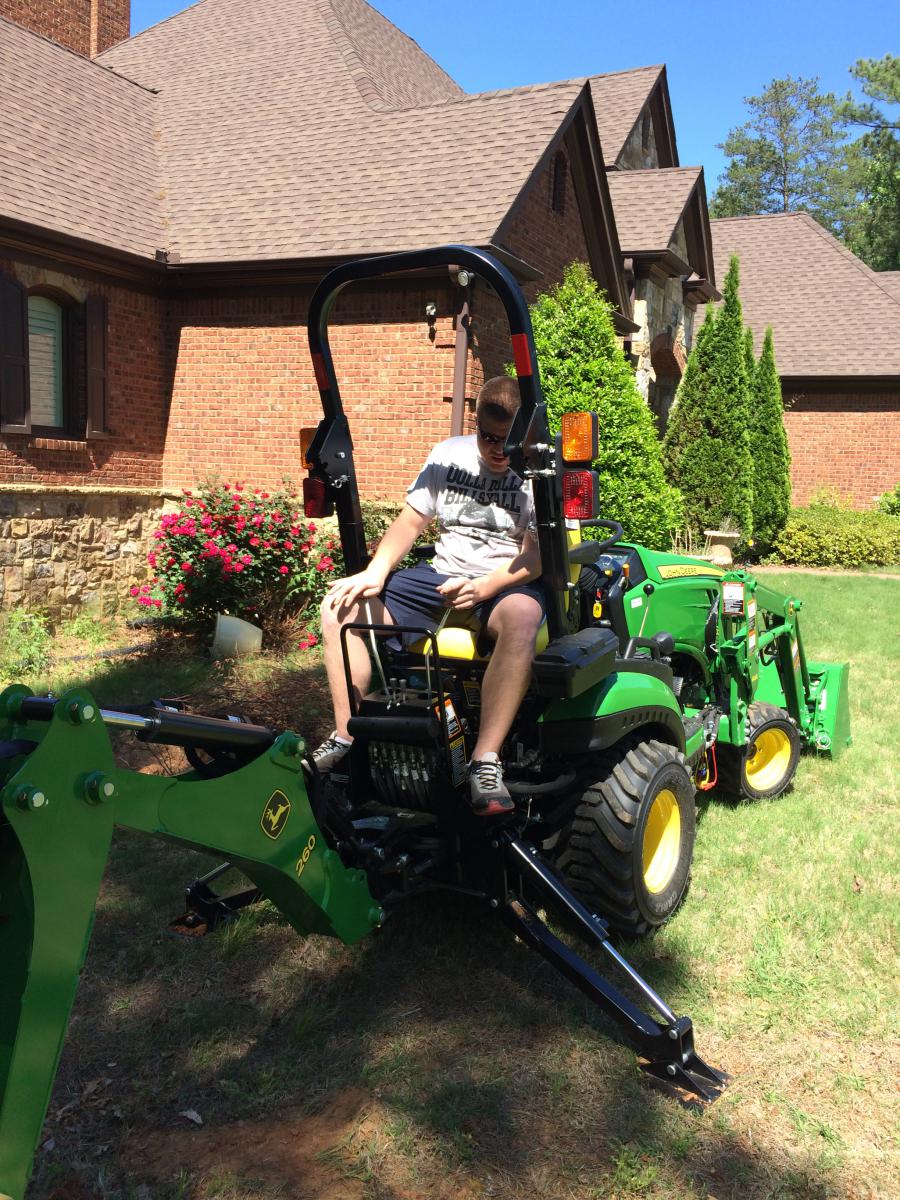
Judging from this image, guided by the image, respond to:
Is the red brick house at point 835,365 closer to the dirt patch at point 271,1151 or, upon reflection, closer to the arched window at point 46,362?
the arched window at point 46,362

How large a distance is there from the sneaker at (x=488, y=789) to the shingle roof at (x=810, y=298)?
19817mm

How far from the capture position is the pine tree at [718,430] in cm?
1547

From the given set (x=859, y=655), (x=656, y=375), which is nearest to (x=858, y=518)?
(x=656, y=375)

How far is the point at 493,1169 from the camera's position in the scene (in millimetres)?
2549

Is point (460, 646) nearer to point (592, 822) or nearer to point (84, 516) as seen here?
point (592, 822)

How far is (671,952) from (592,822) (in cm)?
62

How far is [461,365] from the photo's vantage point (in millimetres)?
10164

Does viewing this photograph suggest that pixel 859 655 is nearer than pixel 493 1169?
No

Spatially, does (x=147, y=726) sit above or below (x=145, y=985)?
above

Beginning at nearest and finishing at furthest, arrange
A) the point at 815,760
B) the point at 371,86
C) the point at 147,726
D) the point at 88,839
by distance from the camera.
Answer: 1. the point at 88,839
2. the point at 147,726
3. the point at 815,760
4. the point at 371,86

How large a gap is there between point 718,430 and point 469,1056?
548 inches

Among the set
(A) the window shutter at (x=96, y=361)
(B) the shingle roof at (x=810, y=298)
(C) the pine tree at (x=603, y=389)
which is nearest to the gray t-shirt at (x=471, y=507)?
(C) the pine tree at (x=603, y=389)

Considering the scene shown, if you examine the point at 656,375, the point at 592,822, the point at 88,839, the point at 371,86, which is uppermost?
the point at 371,86

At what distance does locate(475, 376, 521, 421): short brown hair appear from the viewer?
318 cm
